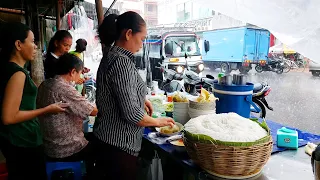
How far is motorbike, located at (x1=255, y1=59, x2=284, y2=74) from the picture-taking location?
47.0 ft

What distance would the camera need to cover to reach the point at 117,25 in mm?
1622

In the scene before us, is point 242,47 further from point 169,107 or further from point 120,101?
point 120,101

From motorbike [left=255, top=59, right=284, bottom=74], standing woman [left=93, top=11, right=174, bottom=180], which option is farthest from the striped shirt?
motorbike [left=255, top=59, right=284, bottom=74]

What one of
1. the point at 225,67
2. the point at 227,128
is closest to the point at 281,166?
the point at 227,128

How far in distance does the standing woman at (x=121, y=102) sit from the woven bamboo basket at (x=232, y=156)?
17.1 inches

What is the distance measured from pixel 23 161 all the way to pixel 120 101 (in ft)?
3.35

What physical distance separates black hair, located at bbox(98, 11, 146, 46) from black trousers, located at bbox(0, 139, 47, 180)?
3.42ft

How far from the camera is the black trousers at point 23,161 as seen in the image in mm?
1881

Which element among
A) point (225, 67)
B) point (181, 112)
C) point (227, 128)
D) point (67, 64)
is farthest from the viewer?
point (225, 67)

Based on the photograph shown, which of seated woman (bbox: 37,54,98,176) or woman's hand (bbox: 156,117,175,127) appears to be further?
seated woman (bbox: 37,54,98,176)

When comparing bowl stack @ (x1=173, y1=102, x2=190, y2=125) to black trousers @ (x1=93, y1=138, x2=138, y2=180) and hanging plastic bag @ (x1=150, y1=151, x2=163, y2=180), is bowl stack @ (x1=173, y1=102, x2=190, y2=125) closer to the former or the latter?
hanging plastic bag @ (x1=150, y1=151, x2=163, y2=180)

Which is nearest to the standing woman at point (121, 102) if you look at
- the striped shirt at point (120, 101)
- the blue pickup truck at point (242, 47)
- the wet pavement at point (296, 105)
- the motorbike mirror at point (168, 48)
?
the striped shirt at point (120, 101)

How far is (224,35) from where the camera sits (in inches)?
618

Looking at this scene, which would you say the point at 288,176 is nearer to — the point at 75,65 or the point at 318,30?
the point at 318,30
